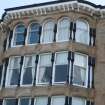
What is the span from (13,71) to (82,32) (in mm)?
6769

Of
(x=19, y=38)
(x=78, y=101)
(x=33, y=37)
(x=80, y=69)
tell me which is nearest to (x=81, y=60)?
(x=80, y=69)

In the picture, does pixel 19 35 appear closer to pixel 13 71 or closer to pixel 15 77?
pixel 13 71

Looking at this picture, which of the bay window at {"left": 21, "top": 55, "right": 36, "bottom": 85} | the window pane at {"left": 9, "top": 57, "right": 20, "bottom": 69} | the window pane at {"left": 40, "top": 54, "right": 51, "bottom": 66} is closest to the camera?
the window pane at {"left": 40, "top": 54, "right": 51, "bottom": 66}

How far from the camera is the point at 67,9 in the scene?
3216 centimetres

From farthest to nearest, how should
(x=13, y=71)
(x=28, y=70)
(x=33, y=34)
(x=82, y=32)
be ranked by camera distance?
(x=33, y=34), (x=13, y=71), (x=82, y=32), (x=28, y=70)

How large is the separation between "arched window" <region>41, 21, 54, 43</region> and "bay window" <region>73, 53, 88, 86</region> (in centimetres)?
287

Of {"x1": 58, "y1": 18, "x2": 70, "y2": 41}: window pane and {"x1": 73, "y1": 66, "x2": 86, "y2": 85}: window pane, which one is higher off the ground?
{"x1": 58, "y1": 18, "x2": 70, "y2": 41}: window pane

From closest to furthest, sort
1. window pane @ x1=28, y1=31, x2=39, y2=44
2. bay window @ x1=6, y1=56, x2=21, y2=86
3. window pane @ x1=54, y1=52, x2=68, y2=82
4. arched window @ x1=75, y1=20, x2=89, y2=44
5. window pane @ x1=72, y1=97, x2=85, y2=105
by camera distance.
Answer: window pane @ x1=72, y1=97, x2=85, y2=105, window pane @ x1=54, y1=52, x2=68, y2=82, arched window @ x1=75, y1=20, x2=89, y2=44, bay window @ x1=6, y1=56, x2=21, y2=86, window pane @ x1=28, y1=31, x2=39, y2=44

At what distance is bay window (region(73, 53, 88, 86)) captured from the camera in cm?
3034

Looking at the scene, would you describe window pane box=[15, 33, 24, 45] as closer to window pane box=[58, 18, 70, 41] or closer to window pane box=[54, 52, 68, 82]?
window pane box=[58, 18, 70, 41]

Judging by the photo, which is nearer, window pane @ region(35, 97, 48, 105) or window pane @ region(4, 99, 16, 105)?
window pane @ region(35, 97, 48, 105)

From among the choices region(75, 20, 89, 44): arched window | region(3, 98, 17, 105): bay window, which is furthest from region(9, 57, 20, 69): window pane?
region(75, 20, 89, 44): arched window

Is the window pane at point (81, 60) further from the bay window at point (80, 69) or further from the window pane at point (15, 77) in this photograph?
the window pane at point (15, 77)

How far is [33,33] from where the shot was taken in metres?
33.3
